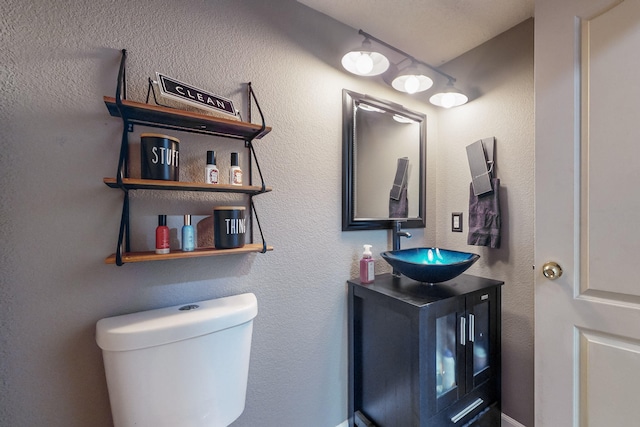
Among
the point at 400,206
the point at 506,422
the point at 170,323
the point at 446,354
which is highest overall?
the point at 400,206

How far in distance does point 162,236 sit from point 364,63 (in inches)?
48.4

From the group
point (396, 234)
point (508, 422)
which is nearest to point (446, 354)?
point (396, 234)

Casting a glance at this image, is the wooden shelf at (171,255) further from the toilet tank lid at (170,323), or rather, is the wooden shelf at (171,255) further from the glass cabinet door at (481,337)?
the glass cabinet door at (481,337)

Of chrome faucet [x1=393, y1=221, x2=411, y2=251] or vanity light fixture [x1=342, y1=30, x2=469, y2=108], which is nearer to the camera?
vanity light fixture [x1=342, y1=30, x2=469, y2=108]

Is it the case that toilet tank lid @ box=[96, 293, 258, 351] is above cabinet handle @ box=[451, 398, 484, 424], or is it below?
above

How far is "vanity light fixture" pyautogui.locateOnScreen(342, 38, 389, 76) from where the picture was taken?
51.6 inches

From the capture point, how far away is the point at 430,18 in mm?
1338

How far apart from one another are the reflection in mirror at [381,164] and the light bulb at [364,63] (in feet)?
0.40

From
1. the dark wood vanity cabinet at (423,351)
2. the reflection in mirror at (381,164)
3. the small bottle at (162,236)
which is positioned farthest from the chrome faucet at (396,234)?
the small bottle at (162,236)

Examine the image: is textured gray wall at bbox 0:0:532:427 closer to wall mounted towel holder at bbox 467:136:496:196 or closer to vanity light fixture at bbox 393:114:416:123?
wall mounted towel holder at bbox 467:136:496:196

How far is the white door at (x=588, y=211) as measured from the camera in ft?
2.69

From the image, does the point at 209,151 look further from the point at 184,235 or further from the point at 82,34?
the point at 82,34

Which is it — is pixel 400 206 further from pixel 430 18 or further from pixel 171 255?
pixel 171 255

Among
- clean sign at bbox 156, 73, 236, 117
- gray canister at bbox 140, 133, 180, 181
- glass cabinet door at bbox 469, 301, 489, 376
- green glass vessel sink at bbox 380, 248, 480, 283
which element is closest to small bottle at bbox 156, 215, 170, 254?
gray canister at bbox 140, 133, 180, 181
